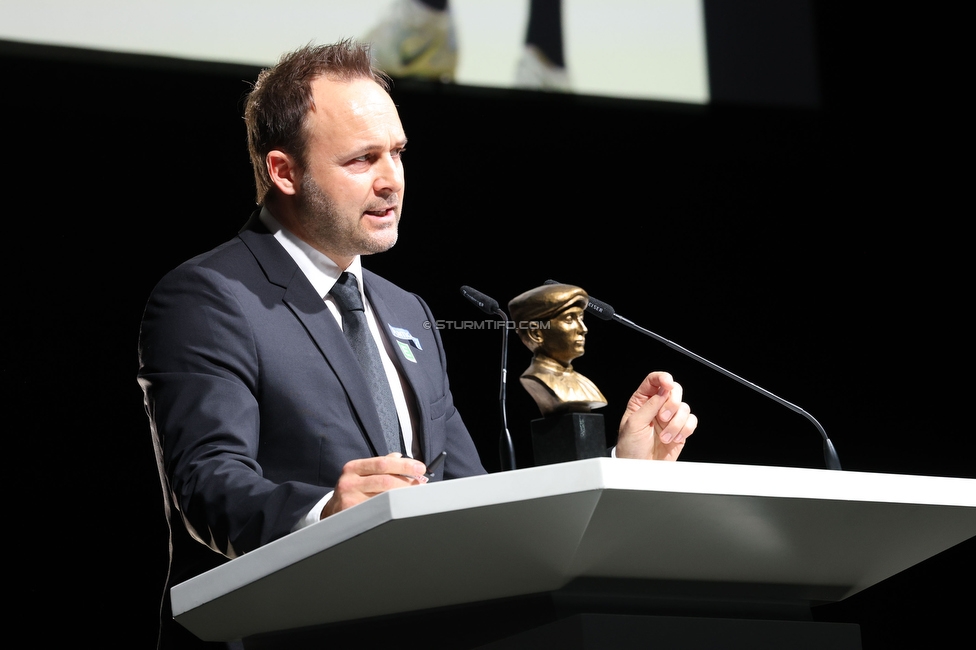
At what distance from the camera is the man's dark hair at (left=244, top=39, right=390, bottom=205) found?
202 centimetres

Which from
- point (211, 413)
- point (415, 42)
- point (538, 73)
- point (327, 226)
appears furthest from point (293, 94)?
point (538, 73)

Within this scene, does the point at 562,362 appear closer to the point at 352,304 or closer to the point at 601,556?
the point at 601,556

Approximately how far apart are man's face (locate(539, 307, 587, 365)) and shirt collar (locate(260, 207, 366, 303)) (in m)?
0.69

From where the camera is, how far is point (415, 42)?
3131mm

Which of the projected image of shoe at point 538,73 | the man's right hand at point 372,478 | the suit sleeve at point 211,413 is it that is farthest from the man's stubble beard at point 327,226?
the projected image of shoe at point 538,73

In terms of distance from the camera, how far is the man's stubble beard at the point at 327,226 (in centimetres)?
196

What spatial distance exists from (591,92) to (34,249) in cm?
168

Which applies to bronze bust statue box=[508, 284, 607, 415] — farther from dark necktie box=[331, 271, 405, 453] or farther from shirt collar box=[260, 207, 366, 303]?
shirt collar box=[260, 207, 366, 303]

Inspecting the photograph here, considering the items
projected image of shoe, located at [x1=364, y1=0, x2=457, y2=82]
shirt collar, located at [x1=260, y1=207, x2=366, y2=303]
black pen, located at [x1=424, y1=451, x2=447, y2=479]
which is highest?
projected image of shoe, located at [x1=364, y1=0, x2=457, y2=82]

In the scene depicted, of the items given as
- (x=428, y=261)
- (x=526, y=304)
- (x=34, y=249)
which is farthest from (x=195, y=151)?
(x=526, y=304)

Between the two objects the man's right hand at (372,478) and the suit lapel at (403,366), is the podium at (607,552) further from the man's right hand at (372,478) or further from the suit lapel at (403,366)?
the suit lapel at (403,366)

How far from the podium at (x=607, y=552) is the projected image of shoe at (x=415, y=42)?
219 centimetres

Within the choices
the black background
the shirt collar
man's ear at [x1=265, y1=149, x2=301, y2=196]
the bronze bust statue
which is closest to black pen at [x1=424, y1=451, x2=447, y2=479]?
the bronze bust statue

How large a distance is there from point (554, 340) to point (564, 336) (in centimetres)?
1
